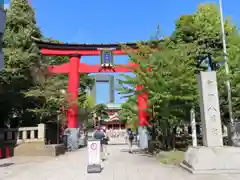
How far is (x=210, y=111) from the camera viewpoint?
36.1 feet

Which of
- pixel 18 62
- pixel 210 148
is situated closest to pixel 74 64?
pixel 18 62

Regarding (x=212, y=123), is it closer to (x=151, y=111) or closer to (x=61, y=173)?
(x=61, y=173)

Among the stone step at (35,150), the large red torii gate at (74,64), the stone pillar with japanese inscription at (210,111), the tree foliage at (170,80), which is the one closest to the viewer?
the stone pillar with japanese inscription at (210,111)

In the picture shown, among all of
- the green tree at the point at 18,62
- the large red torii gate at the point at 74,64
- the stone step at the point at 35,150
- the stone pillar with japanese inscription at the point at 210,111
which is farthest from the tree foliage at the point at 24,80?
the stone pillar with japanese inscription at the point at 210,111

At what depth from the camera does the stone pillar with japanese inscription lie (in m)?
10.7

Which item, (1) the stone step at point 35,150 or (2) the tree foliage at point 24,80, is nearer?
(1) the stone step at point 35,150

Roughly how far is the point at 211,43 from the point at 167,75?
908 centimetres

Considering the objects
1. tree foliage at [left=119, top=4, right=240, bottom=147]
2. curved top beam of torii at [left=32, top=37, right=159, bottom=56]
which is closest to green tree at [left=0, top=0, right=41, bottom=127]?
curved top beam of torii at [left=32, top=37, right=159, bottom=56]

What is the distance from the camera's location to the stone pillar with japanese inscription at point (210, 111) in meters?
10.7

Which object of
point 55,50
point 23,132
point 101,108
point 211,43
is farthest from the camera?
point 101,108

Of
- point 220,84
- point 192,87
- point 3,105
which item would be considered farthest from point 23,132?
point 220,84

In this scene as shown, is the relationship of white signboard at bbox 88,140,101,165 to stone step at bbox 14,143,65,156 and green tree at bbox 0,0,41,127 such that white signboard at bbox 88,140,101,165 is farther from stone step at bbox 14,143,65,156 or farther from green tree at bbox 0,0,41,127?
green tree at bbox 0,0,41,127

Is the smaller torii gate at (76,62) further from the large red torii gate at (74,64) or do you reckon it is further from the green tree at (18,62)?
the green tree at (18,62)

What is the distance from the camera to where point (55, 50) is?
25.1 m
